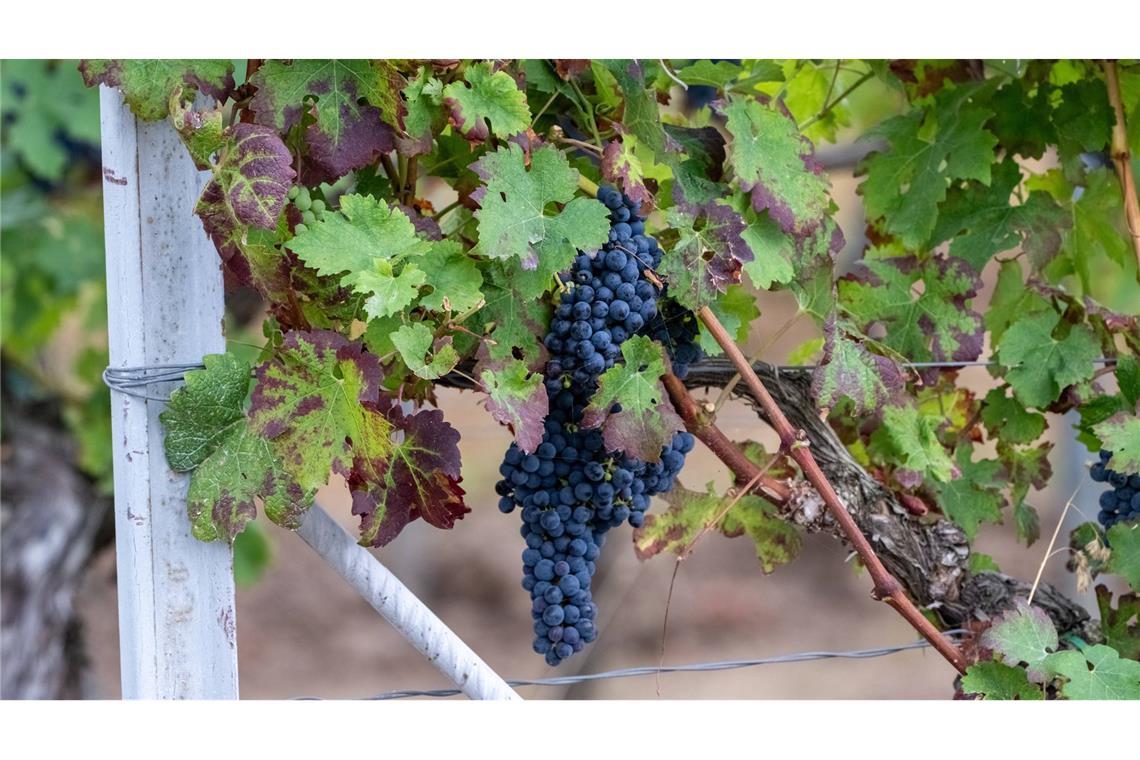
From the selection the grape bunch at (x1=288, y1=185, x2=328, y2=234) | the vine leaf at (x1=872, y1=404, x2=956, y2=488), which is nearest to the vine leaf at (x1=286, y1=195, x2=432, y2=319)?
the grape bunch at (x1=288, y1=185, x2=328, y2=234)

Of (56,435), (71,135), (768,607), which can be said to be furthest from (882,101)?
(768,607)

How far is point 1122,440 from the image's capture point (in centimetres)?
146

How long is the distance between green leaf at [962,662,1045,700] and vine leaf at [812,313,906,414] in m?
0.37

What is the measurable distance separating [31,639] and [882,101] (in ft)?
9.63

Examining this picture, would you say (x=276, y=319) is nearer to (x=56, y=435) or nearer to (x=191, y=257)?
(x=191, y=257)

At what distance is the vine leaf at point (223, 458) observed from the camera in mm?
1194

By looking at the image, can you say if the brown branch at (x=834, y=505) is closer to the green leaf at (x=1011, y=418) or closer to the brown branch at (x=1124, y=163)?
the green leaf at (x=1011, y=418)

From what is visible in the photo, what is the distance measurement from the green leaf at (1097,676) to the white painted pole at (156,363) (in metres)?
0.98

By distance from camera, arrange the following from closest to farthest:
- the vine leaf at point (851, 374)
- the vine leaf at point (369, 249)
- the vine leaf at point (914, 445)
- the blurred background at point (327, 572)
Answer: the vine leaf at point (369, 249)
the vine leaf at point (851, 374)
the vine leaf at point (914, 445)
the blurred background at point (327, 572)

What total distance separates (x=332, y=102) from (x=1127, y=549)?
117cm

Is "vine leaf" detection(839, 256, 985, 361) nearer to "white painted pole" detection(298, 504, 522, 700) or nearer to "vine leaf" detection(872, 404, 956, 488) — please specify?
"vine leaf" detection(872, 404, 956, 488)

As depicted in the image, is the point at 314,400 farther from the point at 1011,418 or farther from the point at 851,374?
the point at 1011,418

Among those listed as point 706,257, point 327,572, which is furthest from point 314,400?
point 327,572

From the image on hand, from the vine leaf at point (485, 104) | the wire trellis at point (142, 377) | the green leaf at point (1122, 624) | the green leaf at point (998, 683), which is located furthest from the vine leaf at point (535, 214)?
the green leaf at point (1122, 624)
